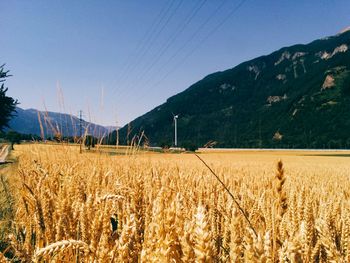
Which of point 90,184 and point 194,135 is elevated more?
point 194,135

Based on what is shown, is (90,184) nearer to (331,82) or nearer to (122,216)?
(122,216)

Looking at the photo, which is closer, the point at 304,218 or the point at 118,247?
the point at 118,247

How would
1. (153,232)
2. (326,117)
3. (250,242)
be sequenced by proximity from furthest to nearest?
(326,117) → (153,232) → (250,242)

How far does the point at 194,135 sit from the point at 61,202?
177023 millimetres

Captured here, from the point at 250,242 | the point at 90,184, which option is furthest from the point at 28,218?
the point at 250,242

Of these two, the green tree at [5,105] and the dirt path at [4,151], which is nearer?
the dirt path at [4,151]

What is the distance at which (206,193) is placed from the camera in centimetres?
377

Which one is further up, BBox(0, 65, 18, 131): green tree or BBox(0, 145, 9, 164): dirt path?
BBox(0, 65, 18, 131): green tree

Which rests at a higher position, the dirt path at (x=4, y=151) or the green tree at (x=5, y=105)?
the green tree at (x=5, y=105)

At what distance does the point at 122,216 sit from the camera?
2.24 metres

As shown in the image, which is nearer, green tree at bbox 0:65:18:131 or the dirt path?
the dirt path

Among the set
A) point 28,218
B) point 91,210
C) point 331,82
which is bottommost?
point 28,218

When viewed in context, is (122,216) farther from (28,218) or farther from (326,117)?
(326,117)

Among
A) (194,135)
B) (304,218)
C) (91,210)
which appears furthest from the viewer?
(194,135)
